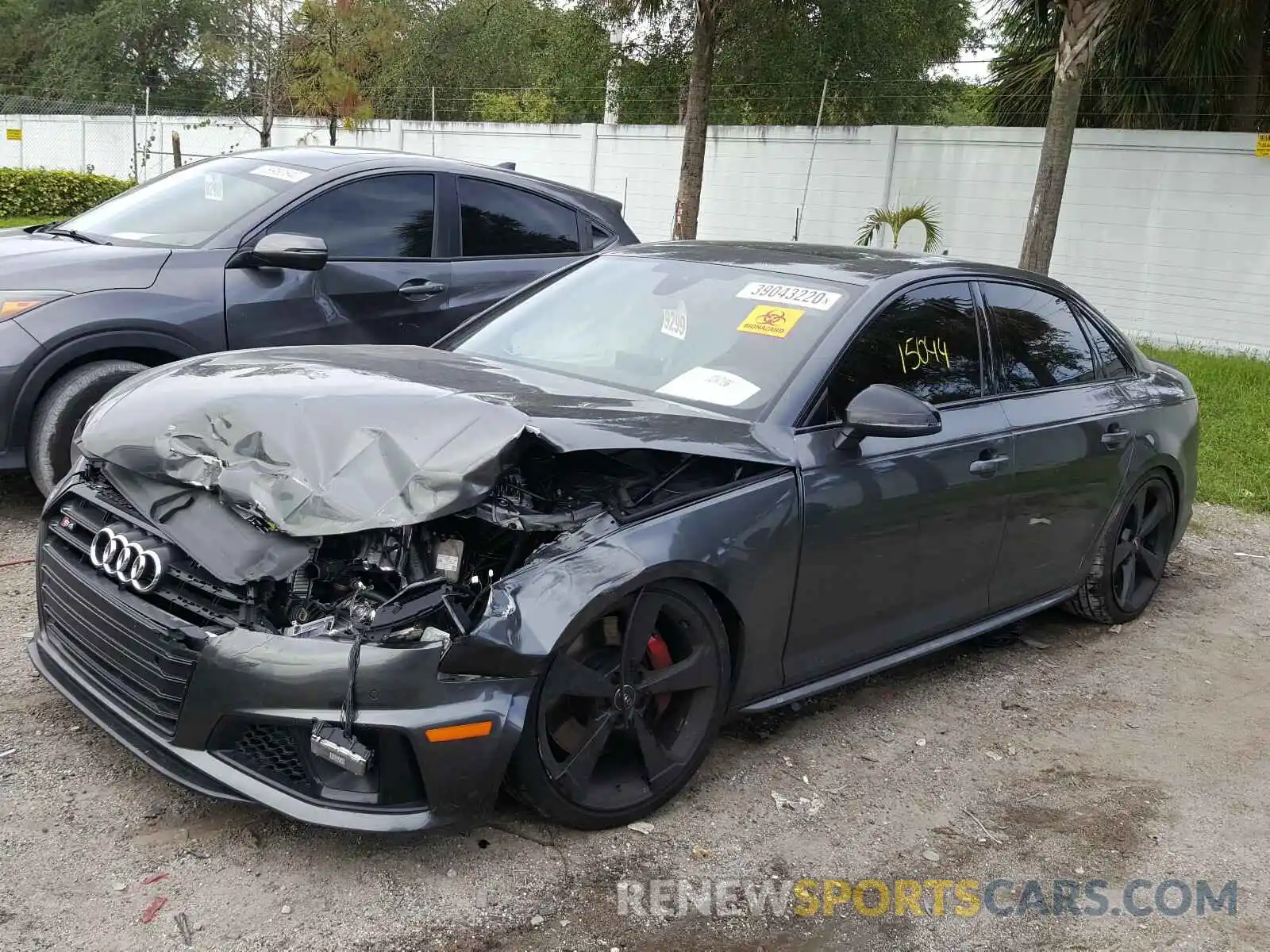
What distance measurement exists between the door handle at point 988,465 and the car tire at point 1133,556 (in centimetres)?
102

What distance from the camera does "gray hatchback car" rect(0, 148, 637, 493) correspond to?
491 cm

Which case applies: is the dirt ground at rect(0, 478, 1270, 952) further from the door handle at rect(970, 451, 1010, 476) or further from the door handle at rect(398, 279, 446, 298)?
the door handle at rect(398, 279, 446, 298)

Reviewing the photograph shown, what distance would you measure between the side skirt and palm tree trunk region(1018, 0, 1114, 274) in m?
6.71

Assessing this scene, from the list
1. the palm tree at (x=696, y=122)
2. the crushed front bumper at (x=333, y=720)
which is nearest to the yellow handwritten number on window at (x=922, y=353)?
the crushed front bumper at (x=333, y=720)

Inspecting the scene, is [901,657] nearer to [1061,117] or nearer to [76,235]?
Result: [76,235]

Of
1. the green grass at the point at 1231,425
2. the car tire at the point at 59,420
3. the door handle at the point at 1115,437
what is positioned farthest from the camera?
the green grass at the point at 1231,425

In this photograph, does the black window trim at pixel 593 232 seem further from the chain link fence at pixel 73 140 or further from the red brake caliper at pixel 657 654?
the chain link fence at pixel 73 140

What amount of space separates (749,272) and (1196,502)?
187 inches

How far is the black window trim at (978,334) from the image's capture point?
11.7ft

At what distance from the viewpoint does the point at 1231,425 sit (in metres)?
9.02

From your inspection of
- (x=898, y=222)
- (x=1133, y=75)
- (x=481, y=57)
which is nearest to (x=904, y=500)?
(x=898, y=222)

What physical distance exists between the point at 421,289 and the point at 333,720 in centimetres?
370

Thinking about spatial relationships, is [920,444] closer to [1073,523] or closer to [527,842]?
[1073,523]

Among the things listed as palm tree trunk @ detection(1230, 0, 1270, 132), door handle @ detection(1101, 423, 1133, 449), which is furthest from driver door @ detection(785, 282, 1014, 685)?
palm tree trunk @ detection(1230, 0, 1270, 132)
